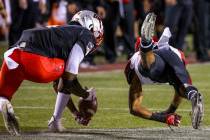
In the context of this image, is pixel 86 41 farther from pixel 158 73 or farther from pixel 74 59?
pixel 158 73

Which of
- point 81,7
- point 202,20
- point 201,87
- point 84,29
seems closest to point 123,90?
point 201,87

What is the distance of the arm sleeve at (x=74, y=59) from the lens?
847 centimetres

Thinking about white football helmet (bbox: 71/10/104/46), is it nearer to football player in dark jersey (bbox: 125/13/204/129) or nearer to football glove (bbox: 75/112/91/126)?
football player in dark jersey (bbox: 125/13/204/129)

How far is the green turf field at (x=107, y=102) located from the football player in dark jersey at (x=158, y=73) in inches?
17.8

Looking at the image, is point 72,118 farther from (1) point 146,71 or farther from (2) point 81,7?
(2) point 81,7

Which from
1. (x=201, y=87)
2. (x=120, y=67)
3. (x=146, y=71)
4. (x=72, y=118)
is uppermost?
(x=146, y=71)

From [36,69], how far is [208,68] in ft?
26.8

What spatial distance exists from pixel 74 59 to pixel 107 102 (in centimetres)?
292

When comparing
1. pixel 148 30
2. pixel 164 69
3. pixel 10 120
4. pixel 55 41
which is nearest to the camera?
pixel 10 120

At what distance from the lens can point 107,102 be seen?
1134 centimetres

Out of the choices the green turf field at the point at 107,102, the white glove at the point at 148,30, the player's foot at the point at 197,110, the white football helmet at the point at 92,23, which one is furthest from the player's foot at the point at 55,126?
the player's foot at the point at 197,110

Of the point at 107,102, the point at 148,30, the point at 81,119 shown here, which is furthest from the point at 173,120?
the point at 107,102

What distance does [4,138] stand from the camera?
816cm

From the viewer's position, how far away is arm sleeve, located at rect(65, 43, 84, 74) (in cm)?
847
